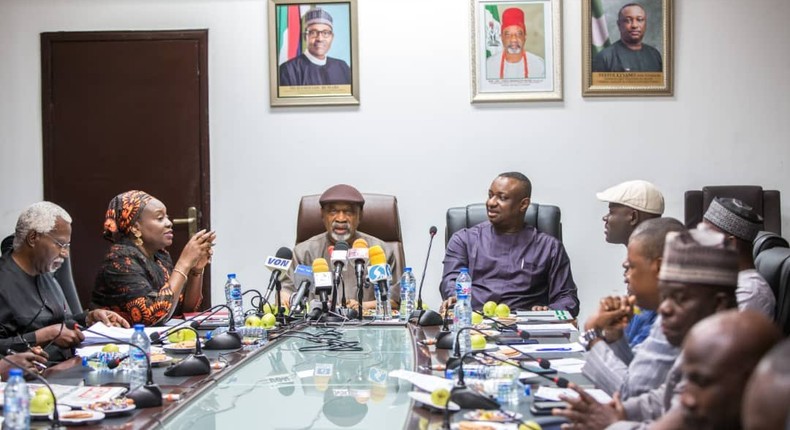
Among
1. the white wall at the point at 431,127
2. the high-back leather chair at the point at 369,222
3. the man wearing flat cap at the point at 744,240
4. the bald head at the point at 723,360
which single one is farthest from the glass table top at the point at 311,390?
the white wall at the point at 431,127

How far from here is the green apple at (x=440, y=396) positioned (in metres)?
2.06

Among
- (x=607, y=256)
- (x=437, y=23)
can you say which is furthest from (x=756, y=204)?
(x=437, y=23)

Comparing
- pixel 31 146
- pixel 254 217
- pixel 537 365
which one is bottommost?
pixel 537 365

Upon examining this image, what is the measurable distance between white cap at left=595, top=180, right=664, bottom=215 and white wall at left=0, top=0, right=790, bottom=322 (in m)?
1.33

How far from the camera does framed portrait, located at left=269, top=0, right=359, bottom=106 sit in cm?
524

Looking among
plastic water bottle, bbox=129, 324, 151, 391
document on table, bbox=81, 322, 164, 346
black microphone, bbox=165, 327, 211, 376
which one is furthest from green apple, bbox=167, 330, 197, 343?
plastic water bottle, bbox=129, 324, 151, 391

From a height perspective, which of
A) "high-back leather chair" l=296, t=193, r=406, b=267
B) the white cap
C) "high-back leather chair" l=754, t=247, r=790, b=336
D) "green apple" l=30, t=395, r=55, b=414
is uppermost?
the white cap

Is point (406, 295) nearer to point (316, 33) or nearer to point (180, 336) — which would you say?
point (180, 336)

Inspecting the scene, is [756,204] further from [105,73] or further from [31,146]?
[31,146]

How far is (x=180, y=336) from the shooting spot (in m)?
3.22

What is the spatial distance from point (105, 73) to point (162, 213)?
67.4 inches

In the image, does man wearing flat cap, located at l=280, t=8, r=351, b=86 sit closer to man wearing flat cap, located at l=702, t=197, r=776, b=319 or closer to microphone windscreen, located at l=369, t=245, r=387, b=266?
microphone windscreen, located at l=369, t=245, r=387, b=266

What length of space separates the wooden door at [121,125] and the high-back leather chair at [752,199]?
281 cm

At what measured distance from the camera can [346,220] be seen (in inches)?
176
